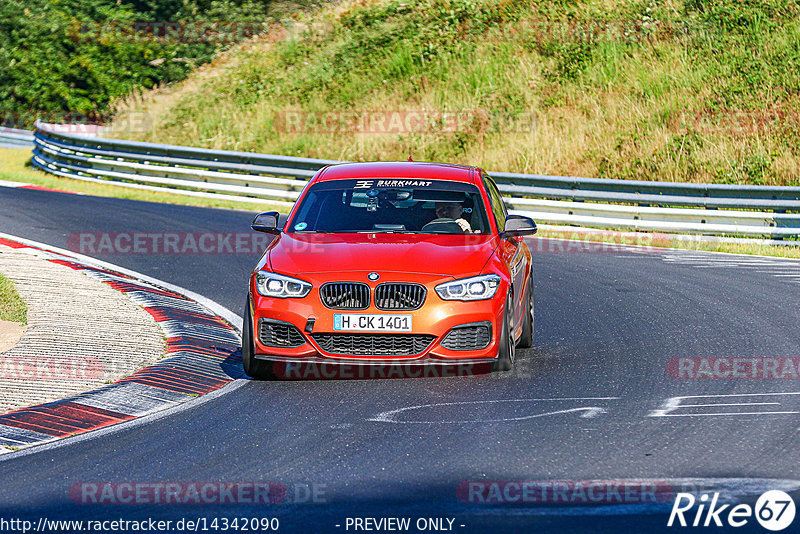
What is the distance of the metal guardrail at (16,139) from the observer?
44844 millimetres

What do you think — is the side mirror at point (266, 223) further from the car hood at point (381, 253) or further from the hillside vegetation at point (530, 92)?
the hillside vegetation at point (530, 92)

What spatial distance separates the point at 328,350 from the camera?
8797 millimetres

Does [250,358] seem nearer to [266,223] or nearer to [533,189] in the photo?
[266,223]

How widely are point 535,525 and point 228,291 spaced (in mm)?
8901

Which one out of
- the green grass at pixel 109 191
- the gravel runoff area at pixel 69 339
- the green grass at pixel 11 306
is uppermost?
A: the green grass at pixel 11 306

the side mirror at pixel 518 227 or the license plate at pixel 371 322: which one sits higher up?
the side mirror at pixel 518 227

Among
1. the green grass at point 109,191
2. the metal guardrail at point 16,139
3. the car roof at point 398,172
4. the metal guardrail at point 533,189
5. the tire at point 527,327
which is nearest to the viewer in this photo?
the tire at point 527,327

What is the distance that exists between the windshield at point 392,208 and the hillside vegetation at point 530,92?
50.7 feet

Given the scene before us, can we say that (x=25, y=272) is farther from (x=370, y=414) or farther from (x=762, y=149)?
(x=762, y=149)

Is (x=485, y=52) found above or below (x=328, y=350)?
above

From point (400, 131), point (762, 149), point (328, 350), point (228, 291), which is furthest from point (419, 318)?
point (400, 131)

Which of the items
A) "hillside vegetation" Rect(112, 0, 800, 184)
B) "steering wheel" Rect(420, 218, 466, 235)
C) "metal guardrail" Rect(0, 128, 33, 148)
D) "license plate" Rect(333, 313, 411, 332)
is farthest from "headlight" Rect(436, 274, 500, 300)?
"metal guardrail" Rect(0, 128, 33, 148)

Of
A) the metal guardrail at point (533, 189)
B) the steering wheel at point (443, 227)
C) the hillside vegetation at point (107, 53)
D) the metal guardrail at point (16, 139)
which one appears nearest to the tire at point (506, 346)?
the steering wheel at point (443, 227)

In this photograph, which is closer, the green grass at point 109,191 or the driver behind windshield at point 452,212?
the driver behind windshield at point 452,212
